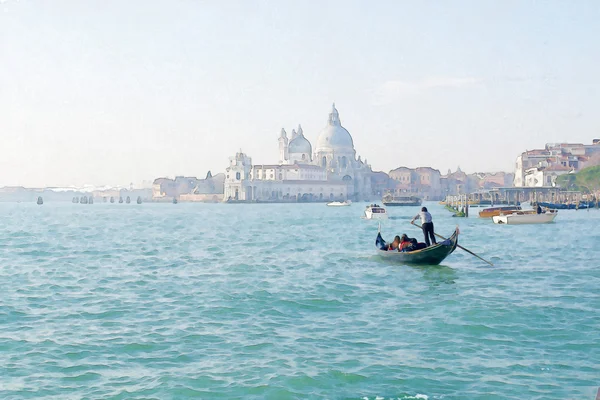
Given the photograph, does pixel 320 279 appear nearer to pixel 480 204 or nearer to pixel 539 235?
pixel 539 235

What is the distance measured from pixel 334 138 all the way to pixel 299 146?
5974 mm

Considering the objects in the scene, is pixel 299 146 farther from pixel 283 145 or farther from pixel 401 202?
pixel 401 202

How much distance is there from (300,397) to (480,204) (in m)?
66.2

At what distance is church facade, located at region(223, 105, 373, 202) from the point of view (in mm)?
108062

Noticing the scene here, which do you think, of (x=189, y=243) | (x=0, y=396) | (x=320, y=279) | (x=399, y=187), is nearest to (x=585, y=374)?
(x=0, y=396)

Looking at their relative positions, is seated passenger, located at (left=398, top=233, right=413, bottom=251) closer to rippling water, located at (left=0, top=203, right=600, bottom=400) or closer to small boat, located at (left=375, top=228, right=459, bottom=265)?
small boat, located at (left=375, top=228, right=459, bottom=265)

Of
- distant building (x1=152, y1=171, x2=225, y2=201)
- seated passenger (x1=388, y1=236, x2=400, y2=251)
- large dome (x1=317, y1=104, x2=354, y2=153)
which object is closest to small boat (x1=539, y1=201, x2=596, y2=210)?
seated passenger (x1=388, y1=236, x2=400, y2=251)

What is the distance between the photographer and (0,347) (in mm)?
8211

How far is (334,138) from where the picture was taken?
12238 centimetres

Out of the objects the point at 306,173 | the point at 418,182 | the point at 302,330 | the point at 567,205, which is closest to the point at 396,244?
the point at 302,330

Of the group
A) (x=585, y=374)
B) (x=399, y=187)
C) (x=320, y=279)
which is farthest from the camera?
(x=399, y=187)

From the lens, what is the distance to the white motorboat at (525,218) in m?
34.4

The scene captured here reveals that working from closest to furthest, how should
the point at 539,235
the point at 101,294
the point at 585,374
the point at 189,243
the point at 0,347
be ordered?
the point at 585,374 < the point at 0,347 < the point at 101,294 < the point at 189,243 < the point at 539,235

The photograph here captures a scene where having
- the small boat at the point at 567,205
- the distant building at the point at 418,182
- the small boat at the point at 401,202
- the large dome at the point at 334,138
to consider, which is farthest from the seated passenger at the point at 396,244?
the large dome at the point at 334,138
